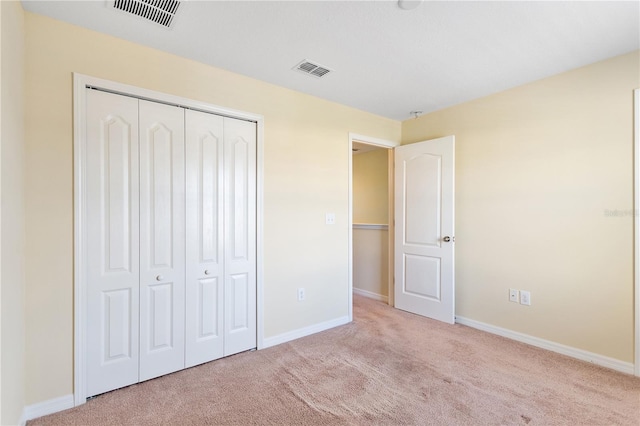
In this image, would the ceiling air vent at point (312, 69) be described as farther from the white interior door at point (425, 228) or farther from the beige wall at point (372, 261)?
the beige wall at point (372, 261)

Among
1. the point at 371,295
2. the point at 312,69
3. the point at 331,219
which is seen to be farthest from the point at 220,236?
the point at 371,295

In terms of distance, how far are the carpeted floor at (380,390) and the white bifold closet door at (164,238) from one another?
24cm

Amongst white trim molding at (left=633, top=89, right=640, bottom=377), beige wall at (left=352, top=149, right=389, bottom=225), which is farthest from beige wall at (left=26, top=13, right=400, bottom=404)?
white trim molding at (left=633, top=89, right=640, bottom=377)

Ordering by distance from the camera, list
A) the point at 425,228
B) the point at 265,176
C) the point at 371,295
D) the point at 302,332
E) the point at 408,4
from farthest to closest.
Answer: the point at 371,295 → the point at 425,228 → the point at 302,332 → the point at 265,176 → the point at 408,4

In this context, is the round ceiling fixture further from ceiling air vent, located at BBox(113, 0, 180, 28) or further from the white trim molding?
the white trim molding

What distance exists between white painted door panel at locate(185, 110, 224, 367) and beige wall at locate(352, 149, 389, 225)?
259cm

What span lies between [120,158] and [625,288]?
379cm

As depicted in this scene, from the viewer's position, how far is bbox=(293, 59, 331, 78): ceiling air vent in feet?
7.97

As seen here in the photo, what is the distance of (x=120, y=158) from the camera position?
2074 mm

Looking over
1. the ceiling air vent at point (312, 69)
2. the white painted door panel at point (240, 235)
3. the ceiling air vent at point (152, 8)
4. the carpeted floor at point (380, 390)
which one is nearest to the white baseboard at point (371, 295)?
the carpeted floor at point (380, 390)

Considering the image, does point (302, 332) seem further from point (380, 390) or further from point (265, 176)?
point (265, 176)

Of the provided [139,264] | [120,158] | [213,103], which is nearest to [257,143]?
[213,103]

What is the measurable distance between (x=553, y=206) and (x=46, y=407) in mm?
3960

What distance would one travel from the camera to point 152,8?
70.2 inches
